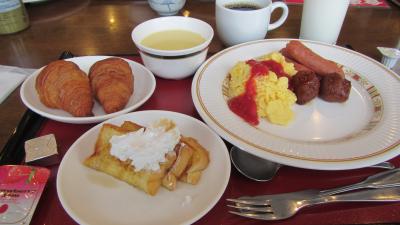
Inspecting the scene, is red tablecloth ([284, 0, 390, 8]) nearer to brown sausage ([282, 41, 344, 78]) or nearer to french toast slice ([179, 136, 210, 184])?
brown sausage ([282, 41, 344, 78])

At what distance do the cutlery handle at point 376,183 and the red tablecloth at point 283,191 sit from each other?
33 millimetres

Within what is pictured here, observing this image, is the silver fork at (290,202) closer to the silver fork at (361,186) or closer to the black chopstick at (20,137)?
the silver fork at (361,186)

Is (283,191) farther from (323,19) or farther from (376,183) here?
(323,19)

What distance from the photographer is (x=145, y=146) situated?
77cm

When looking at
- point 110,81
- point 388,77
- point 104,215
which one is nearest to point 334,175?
point 388,77

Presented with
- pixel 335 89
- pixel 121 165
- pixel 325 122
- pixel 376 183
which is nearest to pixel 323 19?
pixel 335 89

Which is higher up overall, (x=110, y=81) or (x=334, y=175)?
(x=110, y=81)

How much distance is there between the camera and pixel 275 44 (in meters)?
1.27

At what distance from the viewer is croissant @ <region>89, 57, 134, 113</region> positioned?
97 centimetres

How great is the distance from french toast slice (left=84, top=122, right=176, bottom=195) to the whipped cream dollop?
0.01 meters

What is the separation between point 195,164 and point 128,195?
186mm

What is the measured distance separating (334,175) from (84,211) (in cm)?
65

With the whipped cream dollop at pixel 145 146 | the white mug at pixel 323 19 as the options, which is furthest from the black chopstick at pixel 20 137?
the white mug at pixel 323 19

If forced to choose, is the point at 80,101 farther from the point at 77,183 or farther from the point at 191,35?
the point at 191,35
